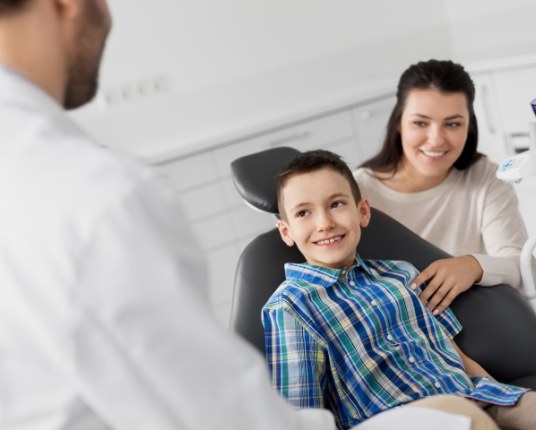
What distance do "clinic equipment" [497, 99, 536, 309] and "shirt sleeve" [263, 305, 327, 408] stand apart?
0.57 metres

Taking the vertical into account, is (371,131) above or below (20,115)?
below

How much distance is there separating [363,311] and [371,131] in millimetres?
2333

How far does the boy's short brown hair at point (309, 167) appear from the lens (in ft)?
5.59

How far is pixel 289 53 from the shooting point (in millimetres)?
4117

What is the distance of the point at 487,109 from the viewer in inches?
126

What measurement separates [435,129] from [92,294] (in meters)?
1.38

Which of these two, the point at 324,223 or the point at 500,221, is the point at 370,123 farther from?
the point at 324,223

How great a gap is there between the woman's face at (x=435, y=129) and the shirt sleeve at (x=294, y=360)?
668 millimetres

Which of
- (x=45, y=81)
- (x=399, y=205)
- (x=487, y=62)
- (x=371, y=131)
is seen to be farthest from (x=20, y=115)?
(x=371, y=131)

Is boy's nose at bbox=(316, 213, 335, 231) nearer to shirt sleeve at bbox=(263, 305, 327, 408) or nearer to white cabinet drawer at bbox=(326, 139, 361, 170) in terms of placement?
shirt sleeve at bbox=(263, 305, 327, 408)

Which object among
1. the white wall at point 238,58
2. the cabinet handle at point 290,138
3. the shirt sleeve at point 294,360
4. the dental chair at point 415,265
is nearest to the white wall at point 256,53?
the white wall at point 238,58

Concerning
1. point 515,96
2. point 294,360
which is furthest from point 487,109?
point 294,360

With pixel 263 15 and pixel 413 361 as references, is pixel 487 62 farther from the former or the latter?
pixel 413 361

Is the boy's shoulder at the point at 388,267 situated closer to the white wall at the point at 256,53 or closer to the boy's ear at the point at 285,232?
the boy's ear at the point at 285,232
